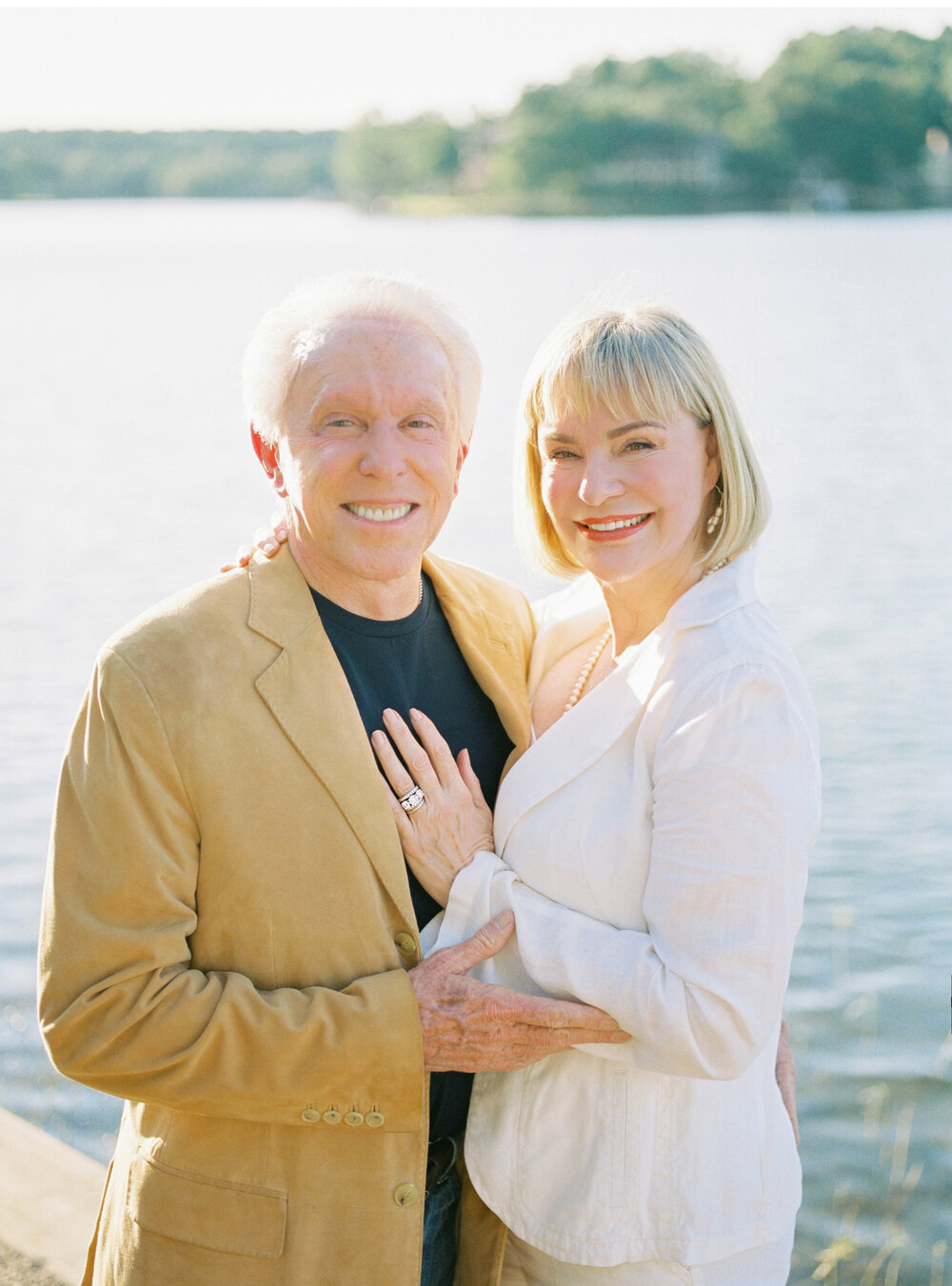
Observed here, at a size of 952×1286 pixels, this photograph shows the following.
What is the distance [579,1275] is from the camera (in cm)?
230

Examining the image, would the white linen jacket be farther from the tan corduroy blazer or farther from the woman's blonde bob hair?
the tan corduroy blazer

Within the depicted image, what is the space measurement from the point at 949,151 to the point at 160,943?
63558 mm

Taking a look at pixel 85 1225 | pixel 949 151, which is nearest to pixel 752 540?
pixel 85 1225

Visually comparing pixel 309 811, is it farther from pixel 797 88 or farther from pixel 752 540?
pixel 797 88

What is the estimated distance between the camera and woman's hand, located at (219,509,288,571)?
2.38 meters

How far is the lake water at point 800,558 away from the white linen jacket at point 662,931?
2.07ft

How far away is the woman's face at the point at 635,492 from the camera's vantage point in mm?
2357

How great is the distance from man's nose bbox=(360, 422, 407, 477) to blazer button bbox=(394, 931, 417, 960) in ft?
2.60

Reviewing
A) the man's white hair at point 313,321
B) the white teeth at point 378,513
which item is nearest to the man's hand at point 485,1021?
the white teeth at point 378,513

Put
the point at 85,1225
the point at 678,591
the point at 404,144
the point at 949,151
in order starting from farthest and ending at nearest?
1. the point at 404,144
2. the point at 949,151
3. the point at 85,1225
4. the point at 678,591

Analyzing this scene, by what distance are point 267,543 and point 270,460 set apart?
0.16 m

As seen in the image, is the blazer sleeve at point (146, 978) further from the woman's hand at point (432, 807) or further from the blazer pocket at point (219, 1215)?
the woman's hand at point (432, 807)

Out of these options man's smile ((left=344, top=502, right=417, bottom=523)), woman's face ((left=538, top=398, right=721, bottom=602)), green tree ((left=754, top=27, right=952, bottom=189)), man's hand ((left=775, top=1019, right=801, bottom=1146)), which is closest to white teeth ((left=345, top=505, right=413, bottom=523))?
man's smile ((left=344, top=502, right=417, bottom=523))

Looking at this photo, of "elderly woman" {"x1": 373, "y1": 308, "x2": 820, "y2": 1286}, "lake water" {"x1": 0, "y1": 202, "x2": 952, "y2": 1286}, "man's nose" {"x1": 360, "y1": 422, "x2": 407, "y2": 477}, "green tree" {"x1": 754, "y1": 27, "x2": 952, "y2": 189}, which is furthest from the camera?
"green tree" {"x1": 754, "y1": 27, "x2": 952, "y2": 189}
